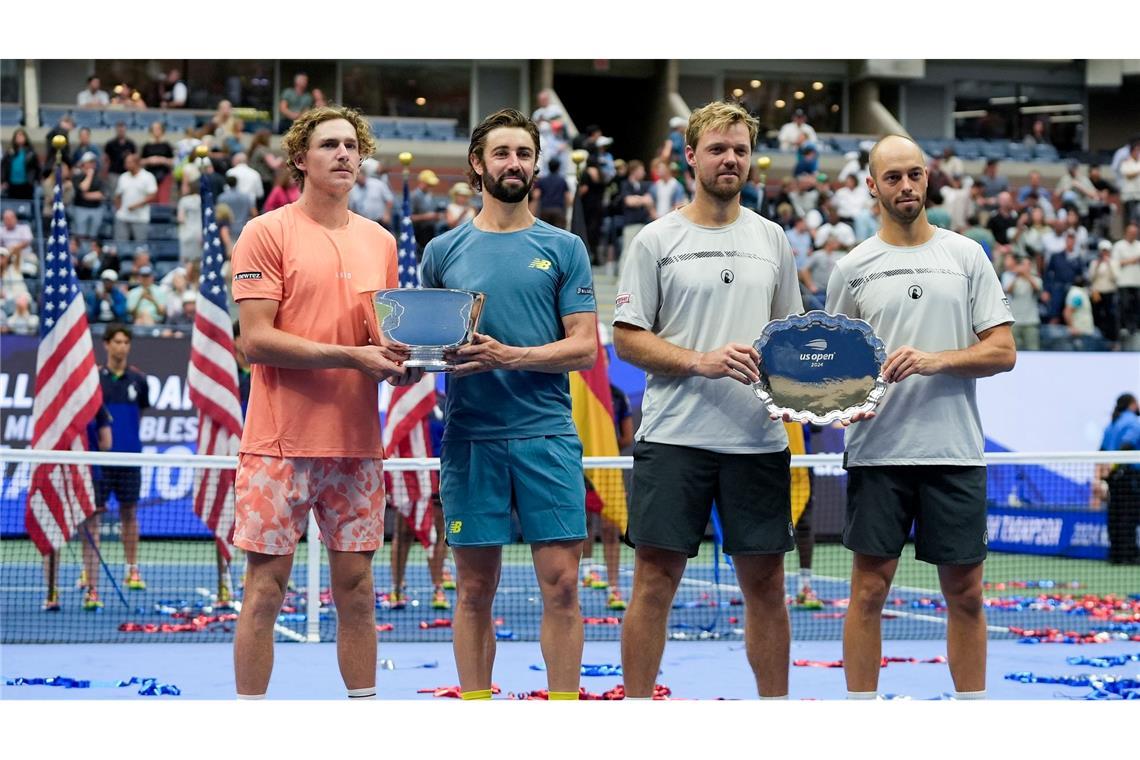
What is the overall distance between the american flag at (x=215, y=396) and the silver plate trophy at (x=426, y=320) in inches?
223

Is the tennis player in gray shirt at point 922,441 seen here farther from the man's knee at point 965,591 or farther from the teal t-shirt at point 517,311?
the teal t-shirt at point 517,311

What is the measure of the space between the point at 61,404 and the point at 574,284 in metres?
6.48

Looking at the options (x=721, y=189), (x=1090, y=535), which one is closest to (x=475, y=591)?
(x=721, y=189)

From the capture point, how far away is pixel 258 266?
193 inches

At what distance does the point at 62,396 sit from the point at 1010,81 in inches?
1015

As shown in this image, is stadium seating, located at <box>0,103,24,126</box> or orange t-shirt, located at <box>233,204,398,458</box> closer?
orange t-shirt, located at <box>233,204,398,458</box>

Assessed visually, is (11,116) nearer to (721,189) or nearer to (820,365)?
(721,189)

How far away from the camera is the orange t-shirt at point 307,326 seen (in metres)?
4.90

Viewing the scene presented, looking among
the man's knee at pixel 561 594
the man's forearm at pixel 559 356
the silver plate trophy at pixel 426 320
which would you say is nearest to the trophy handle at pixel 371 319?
the silver plate trophy at pixel 426 320

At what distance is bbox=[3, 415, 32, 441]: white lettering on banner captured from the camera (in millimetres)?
14172

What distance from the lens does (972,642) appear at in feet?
17.1

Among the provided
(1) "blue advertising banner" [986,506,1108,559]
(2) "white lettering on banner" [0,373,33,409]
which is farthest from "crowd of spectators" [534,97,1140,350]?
(2) "white lettering on banner" [0,373,33,409]

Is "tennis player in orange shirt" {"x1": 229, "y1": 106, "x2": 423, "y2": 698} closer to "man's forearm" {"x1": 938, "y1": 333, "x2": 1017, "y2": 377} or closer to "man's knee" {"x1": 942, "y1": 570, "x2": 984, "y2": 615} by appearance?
"man's forearm" {"x1": 938, "y1": 333, "x2": 1017, "y2": 377}

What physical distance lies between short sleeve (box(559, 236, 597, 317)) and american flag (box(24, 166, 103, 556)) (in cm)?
626
